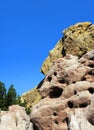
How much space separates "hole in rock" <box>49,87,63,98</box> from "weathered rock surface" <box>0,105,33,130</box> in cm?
318

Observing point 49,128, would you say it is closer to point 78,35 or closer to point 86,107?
point 86,107

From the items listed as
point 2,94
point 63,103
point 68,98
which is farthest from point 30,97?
point 63,103

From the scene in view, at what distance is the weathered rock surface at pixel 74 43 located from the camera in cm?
4984

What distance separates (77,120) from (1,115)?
730 centimetres

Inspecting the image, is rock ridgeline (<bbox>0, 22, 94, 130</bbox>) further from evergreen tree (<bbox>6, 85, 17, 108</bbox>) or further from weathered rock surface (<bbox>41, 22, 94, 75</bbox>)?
evergreen tree (<bbox>6, 85, 17, 108</bbox>)

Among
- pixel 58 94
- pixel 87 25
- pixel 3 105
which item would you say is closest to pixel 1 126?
pixel 58 94

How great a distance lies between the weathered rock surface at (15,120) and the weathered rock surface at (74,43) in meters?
18.8

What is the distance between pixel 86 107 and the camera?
2650 cm

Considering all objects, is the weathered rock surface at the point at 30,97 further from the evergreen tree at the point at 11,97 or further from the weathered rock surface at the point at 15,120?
the weathered rock surface at the point at 15,120

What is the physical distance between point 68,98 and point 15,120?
4.54 metres

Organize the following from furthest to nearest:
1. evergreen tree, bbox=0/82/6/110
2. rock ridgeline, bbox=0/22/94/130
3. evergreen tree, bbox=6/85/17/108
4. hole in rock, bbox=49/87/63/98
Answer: evergreen tree, bbox=6/85/17/108, evergreen tree, bbox=0/82/6/110, hole in rock, bbox=49/87/63/98, rock ridgeline, bbox=0/22/94/130

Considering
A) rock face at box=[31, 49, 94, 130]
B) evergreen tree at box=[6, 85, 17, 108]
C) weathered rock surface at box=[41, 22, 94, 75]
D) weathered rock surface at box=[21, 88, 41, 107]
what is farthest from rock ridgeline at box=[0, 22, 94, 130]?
weathered rock surface at box=[21, 88, 41, 107]

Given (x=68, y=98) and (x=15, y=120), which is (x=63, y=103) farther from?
(x=15, y=120)

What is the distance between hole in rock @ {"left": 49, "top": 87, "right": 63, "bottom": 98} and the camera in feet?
103
